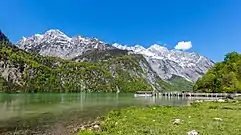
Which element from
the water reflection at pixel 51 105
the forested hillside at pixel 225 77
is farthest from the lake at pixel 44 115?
the forested hillside at pixel 225 77

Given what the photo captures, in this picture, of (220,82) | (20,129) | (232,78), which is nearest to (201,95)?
(220,82)

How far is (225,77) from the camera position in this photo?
479ft

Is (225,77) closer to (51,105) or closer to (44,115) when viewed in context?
(51,105)

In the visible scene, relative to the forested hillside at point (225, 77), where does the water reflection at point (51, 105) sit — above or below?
below

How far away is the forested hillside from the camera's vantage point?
465ft

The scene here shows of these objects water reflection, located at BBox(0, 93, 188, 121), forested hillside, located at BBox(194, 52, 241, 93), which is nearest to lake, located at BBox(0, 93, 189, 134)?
water reflection, located at BBox(0, 93, 188, 121)

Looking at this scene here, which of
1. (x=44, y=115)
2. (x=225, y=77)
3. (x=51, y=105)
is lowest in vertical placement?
(x=51, y=105)

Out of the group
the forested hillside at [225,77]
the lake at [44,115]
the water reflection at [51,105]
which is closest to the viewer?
the lake at [44,115]

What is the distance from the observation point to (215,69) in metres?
184

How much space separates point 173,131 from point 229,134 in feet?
16.5

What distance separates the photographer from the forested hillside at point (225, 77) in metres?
142

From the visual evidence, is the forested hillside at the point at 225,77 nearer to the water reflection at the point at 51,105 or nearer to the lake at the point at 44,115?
the water reflection at the point at 51,105

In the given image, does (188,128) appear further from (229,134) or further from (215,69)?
(215,69)

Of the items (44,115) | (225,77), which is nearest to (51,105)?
(44,115)
